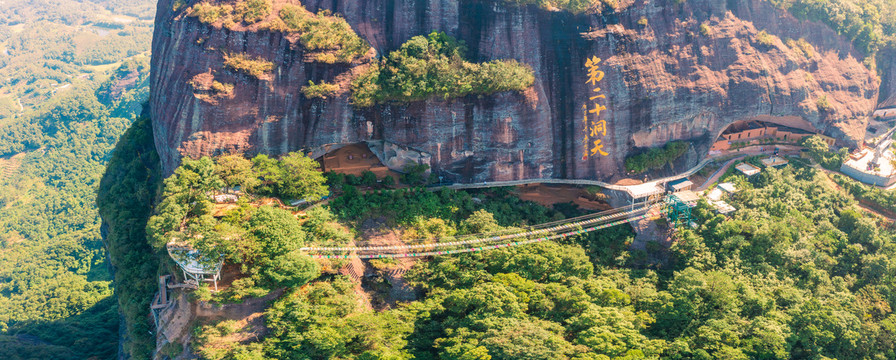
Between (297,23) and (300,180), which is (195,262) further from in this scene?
(297,23)

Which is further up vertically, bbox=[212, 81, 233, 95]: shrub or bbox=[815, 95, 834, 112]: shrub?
bbox=[212, 81, 233, 95]: shrub

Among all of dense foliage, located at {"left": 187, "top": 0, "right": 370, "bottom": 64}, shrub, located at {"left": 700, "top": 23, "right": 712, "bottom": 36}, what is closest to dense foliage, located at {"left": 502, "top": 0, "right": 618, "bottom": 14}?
shrub, located at {"left": 700, "top": 23, "right": 712, "bottom": 36}

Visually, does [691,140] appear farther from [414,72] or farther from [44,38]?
[44,38]

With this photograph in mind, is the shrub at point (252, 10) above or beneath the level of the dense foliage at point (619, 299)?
above

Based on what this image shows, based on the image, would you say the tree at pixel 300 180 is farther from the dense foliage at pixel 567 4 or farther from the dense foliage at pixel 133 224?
the dense foliage at pixel 567 4

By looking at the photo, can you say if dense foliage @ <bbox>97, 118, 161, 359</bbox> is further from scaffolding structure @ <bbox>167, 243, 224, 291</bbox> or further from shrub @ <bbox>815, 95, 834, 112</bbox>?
shrub @ <bbox>815, 95, 834, 112</bbox>

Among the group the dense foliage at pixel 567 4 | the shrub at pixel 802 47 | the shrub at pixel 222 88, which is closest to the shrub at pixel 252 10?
the shrub at pixel 222 88

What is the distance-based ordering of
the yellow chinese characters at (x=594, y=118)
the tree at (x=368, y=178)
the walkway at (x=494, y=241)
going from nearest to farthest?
the walkway at (x=494, y=241)
the tree at (x=368, y=178)
the yellow chinese characters at (x=594, y=118)
